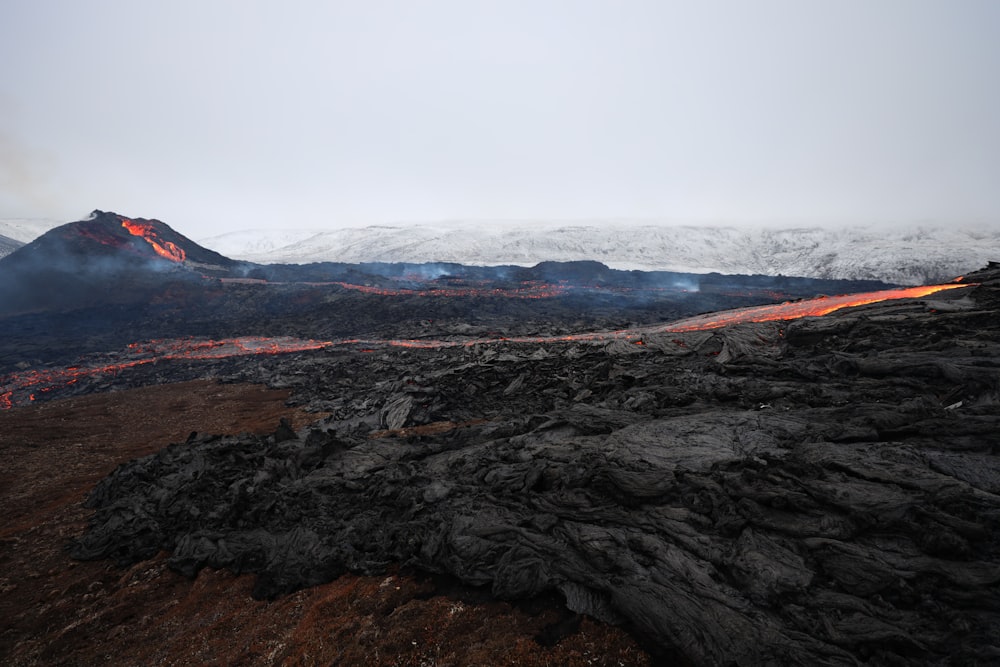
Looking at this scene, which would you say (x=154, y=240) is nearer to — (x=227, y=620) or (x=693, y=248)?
(x=227, y=620)

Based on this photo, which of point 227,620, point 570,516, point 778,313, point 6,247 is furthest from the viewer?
point 6,247

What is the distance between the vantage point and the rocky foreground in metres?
5.18

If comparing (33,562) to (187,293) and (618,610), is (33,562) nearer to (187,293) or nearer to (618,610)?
(618,610)

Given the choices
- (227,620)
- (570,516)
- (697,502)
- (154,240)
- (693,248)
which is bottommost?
(227,620)

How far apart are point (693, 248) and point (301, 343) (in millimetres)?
114447

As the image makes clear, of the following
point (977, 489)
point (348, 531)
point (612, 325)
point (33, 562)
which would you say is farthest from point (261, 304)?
point (977, 489)

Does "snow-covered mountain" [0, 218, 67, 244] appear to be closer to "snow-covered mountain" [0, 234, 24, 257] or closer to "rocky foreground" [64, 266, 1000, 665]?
"snow-covered mountain" [0, 234, 24, 257]

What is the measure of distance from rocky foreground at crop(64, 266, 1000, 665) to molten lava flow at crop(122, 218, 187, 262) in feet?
205

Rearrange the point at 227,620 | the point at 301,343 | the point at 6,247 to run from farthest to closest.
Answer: the point at 6,247, the point at 301,343, the point at 227,620

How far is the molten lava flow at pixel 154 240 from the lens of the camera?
59.8 m

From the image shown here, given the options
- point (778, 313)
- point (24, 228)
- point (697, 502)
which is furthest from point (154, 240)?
point (24, 228)

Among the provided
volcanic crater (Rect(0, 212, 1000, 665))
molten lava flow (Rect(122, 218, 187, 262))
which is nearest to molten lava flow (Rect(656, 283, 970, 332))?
volcanic crater (Rect(0, 212, 1000, 665))

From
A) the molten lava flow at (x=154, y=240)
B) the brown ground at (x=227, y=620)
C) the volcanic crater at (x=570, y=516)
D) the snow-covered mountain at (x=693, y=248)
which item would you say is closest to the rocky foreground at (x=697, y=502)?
the volcanic crater at (x=570, y=516)

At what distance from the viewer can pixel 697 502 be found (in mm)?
7062
